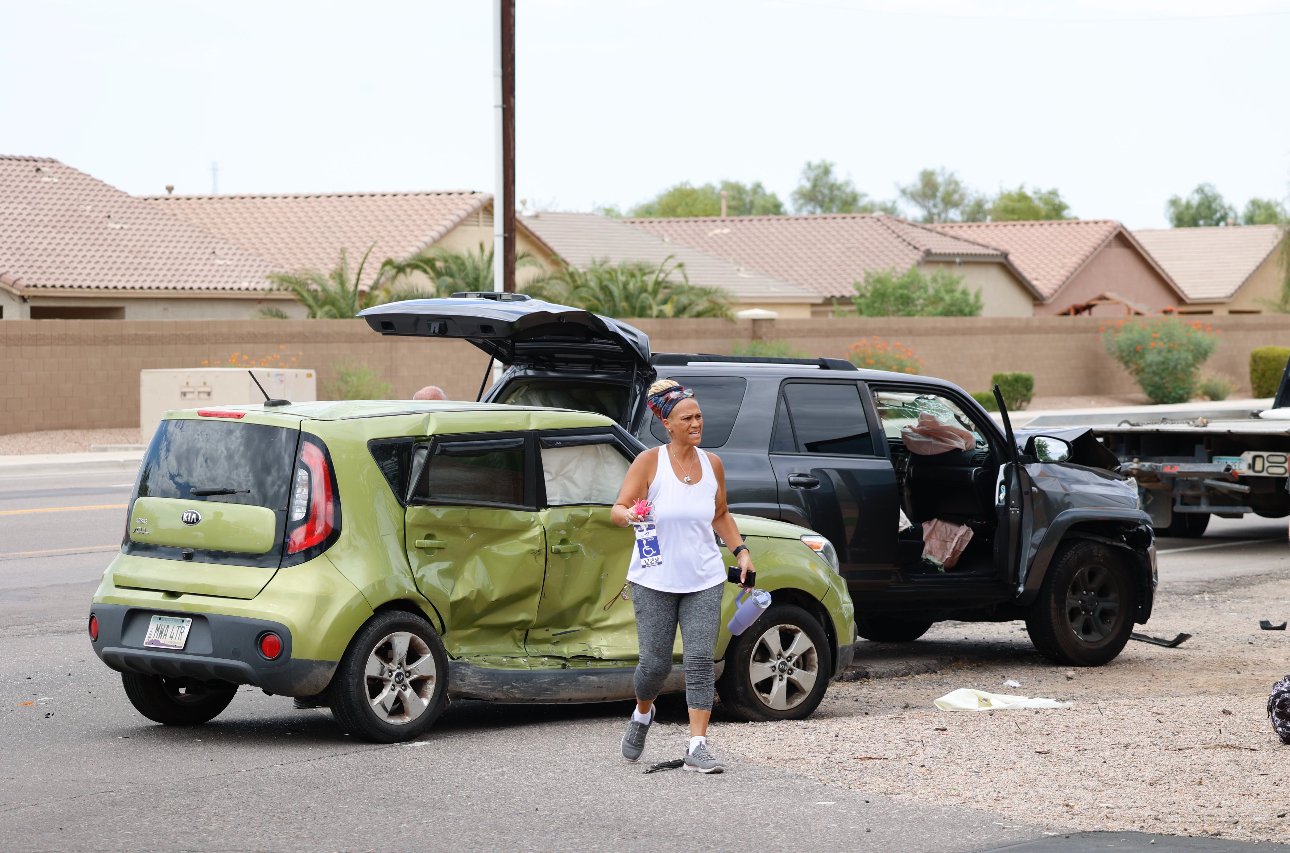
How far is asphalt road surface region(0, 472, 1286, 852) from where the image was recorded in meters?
6.53

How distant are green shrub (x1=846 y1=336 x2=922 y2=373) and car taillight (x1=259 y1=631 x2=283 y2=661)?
1433 inches

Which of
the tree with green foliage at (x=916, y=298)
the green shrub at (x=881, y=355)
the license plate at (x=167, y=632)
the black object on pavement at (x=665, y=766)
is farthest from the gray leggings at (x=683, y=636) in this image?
the tree with green foliage at (x=916, y=298)

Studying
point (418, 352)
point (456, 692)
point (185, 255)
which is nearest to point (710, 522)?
point (456, 692)

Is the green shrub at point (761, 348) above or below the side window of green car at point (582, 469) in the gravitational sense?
below

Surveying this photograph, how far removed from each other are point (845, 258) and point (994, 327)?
1823 centimetres

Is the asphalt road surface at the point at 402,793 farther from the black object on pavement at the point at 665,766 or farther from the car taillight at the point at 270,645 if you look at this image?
the car taillight at the point at 270,645

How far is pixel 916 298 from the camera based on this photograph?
5559 centimetres

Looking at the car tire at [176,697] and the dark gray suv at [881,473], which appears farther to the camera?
the dark gray suv at [881,473]

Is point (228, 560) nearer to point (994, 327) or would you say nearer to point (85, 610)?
point (85, 610)

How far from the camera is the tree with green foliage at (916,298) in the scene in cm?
5488

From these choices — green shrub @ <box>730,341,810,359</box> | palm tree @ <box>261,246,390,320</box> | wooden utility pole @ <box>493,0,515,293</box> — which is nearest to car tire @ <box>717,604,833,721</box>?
wooden utility pole @ <box>493,0,515,293</box>

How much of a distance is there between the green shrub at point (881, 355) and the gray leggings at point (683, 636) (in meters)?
36.2

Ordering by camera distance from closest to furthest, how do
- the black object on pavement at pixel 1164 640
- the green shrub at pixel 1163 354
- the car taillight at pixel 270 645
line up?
the car taillight at pixel 270 645, the black object on pavement at pixel 1164 640, the green shrub at pixel 1163 354

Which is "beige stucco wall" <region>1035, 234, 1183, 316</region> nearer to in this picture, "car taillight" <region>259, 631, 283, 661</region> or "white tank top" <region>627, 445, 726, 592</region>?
"white tank top" <region>627, 445, 726, 592</region>
